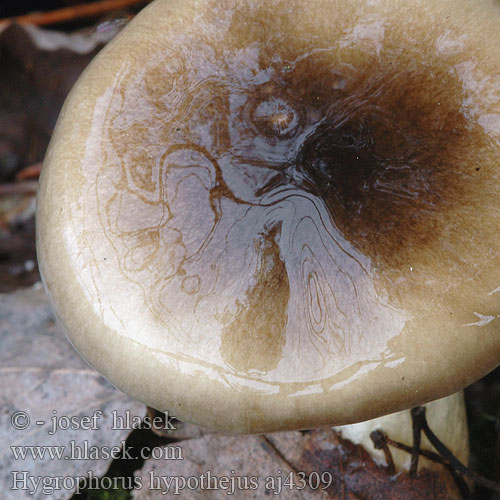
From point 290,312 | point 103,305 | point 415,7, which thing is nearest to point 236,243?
point 290,312

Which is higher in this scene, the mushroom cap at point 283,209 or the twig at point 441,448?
the mushroom cap at point 283,209

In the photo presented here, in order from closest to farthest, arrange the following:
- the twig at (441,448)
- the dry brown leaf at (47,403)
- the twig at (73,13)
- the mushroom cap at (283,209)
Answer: the mushroom cap at (283,209) < the twig at (441,448) < the dry brown leaf at (47,403) < the twig at (73,13)

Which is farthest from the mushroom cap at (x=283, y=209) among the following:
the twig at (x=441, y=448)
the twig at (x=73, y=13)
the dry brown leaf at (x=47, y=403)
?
the twig at (x=73, y=13)

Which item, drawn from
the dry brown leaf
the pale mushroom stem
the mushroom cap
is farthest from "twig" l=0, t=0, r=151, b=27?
the pale mushroom stem

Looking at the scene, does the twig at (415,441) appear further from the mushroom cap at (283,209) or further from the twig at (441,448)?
the mushroom cap at (283,209)

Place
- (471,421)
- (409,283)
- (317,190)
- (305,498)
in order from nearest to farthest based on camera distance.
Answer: (409,283) → (317,190) → (305,498) → (471,421)

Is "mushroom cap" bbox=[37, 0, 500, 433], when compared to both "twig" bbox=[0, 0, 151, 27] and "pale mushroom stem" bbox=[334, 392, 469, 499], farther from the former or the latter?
"twig" bbox=[0, 0, 151, 27]

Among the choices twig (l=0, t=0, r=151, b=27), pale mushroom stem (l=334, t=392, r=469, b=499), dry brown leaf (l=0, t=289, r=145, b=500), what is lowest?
dry brown leaf (l=0, t=289, r=145, b=500)

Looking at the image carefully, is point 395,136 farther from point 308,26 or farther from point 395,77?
point 308,26
